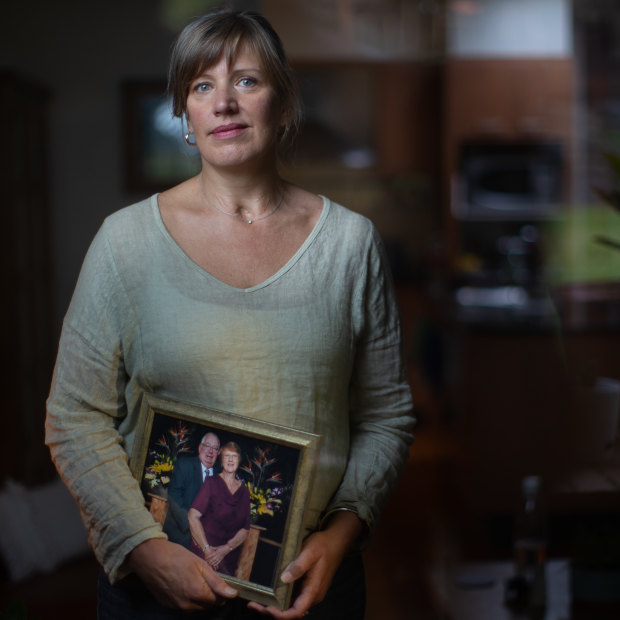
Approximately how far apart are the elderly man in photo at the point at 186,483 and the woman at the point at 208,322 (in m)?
0.01

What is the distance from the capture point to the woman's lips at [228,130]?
0.70 m

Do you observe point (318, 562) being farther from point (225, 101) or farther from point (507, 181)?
point (507, 181)

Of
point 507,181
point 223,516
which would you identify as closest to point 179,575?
point 223,516

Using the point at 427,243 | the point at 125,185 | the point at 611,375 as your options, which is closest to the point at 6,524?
the point at 125,185

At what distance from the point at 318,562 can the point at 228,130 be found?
0.39 m

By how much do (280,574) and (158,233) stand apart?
314mm

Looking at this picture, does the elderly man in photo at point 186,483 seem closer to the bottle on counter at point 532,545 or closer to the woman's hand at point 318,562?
the woman's hand at point 318,562

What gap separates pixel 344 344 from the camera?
761 millimetres

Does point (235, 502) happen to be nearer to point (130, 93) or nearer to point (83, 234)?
point (83, 234)

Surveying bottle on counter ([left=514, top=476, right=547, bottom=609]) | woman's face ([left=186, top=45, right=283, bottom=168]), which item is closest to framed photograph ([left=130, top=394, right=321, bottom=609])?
woman's face ([left=186, top=45, right=283, bottom=168])

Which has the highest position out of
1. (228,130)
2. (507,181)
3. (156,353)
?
(507,181)

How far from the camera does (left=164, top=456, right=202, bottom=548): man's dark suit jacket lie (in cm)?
69

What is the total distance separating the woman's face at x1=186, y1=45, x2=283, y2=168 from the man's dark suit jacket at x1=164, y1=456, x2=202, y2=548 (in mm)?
264

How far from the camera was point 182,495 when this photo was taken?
27.1 inches
